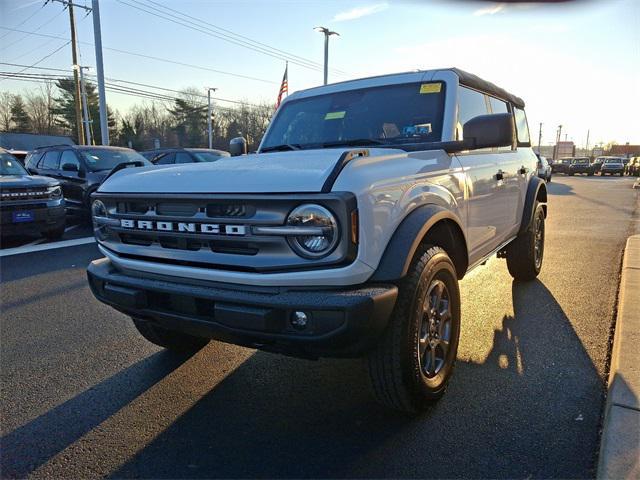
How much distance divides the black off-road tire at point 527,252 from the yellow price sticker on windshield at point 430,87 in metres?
2.20

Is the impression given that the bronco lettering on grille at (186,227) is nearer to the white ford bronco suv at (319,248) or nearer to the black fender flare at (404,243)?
the white ford bronco suv at (319,248)

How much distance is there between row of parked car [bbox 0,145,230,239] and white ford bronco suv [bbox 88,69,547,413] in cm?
566

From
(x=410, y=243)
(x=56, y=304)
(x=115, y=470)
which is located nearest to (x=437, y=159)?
(x=410, y=243)

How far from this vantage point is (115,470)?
2.16 meters

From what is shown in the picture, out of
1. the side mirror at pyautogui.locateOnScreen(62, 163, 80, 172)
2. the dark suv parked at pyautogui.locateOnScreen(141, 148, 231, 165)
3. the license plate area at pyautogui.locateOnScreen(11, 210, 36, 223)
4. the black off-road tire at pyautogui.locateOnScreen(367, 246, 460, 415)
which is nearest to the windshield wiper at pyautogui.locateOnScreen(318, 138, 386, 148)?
the black off-road tire at pyautogui.locateOnScreen(367, 246, 460, 415)

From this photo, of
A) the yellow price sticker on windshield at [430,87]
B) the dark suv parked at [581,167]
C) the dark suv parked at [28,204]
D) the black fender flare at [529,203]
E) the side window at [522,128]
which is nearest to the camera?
the yellow price sticker on windshield at [430,87]

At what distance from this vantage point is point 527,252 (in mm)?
4980

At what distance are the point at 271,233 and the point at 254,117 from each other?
67.4m

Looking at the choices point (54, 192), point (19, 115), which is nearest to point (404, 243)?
point (54, 192)

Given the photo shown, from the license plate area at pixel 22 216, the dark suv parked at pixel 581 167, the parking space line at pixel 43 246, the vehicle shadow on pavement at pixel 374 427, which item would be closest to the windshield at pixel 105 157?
the parking space line at pixel 43 246

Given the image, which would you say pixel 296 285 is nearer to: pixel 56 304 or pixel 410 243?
pixel 410 243

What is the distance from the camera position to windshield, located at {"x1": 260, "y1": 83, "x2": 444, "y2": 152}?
3.30 metres

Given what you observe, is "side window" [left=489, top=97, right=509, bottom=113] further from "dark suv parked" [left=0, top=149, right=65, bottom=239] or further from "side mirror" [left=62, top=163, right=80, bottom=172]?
"side mirror" [left=62, top=163, right=80, bottom=172]

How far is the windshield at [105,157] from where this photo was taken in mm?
10023
